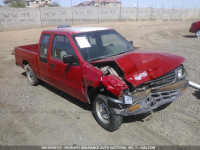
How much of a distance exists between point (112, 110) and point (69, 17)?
27.6 m

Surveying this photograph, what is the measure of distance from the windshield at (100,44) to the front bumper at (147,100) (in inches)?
48.0

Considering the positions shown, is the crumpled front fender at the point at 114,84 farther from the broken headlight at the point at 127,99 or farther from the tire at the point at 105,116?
the tire at the point at 105,116

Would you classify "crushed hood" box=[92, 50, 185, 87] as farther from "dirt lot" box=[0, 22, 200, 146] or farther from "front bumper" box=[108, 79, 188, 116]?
"dirt lot" box=[0, 22, 200, 146]

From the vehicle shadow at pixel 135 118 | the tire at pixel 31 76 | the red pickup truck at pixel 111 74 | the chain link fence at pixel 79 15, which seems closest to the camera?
the red pickup truck at pixel 111 74

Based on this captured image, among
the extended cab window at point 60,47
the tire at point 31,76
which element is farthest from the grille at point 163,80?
the tire at point 31,76

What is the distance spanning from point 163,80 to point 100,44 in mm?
1659

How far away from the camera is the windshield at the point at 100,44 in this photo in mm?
4051

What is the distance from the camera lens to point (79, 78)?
154 inches

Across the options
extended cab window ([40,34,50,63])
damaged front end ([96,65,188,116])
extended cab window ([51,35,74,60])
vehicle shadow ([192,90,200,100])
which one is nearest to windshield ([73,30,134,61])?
extended cab window ([51,35,74,60])

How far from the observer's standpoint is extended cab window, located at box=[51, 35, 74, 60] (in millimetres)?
4277

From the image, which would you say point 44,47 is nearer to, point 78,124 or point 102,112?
point 78,124

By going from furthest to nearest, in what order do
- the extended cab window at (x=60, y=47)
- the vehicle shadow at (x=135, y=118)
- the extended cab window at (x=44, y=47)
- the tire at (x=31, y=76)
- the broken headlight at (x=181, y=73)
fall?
1. the tire at (x=31, y=76)
2. the extended cab window at (x=44, y=47)
3. the extended cab window at (x=60, y=47)
4. the vehicle shadow at (x=135, y=118)
5. the broken headlight at (x=181, y=73)

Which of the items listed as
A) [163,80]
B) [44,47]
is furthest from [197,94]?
[44,47]

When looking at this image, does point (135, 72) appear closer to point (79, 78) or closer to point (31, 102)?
point (79, 78)
